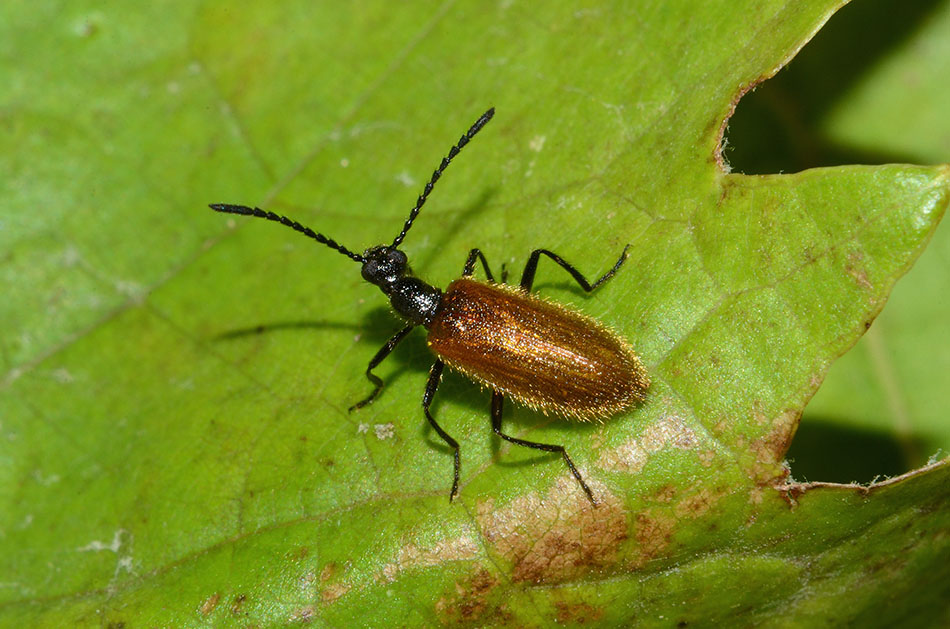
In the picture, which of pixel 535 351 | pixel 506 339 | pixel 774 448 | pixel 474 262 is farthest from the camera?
pixel 474 262

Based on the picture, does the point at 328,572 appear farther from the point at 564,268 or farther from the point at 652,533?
the point at 564,268

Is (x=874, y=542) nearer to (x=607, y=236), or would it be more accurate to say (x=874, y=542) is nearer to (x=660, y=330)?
(x=660, y=330)

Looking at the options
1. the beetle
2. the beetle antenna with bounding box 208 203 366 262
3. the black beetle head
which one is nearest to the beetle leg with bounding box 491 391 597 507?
the beetle

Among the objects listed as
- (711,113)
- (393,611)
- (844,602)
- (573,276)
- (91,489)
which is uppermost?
(711,113)

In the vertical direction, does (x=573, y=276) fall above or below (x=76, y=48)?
above

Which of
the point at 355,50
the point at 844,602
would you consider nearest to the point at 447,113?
the point at 355,50

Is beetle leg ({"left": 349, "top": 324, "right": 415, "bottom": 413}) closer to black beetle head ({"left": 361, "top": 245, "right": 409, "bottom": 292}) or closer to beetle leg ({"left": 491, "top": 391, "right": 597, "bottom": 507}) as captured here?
black beetle head ({"left": 361, "top": 245, "right": 409, "bottom": 292})

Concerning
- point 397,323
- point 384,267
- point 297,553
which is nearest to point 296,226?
point 384,267
